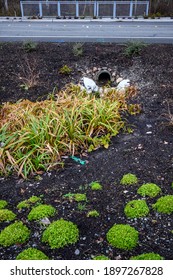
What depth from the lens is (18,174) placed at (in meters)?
4.67

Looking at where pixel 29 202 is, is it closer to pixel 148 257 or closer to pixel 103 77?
pixel 148 257

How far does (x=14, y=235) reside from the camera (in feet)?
11.0

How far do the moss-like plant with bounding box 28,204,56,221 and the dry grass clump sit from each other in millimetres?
952

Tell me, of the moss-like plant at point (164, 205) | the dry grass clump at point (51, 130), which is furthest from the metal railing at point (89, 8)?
the moss-like plant at point (164, 205)

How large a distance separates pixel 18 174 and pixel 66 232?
1595 millimetres

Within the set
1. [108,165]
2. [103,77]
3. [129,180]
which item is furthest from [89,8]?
[129,180]

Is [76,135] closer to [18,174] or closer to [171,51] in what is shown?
[18,174]

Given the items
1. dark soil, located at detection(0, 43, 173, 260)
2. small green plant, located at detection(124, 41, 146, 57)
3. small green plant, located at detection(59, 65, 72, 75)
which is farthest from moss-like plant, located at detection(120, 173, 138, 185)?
small green plant, located at detection(124, 41, 146, 57)

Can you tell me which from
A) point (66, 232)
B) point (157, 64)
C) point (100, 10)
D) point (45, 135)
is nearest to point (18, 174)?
point (45, 135)

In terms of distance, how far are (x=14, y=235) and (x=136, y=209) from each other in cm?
136

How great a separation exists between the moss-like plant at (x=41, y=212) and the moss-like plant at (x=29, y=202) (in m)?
0.15

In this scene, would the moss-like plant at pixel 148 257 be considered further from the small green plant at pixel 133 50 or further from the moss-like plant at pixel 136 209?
the small green plant at pixel 133 50

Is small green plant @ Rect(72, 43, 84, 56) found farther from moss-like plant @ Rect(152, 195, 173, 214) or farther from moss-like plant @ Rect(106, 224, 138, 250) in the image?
moss-like plant @ Rect(106, 224, 138, 250)

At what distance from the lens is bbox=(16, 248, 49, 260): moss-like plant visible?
3.06 m
